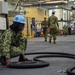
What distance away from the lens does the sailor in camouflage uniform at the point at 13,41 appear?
243 inches

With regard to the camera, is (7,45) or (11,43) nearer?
(7,45)

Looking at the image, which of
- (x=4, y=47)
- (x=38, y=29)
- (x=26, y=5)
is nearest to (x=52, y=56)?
(x=4, y=47)

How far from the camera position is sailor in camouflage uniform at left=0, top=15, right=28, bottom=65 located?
6168mm

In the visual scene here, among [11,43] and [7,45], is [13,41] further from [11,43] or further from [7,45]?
[7,45]

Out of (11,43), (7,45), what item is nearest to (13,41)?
(11,43)

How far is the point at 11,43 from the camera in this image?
6.45m

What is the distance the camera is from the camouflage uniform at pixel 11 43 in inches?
244

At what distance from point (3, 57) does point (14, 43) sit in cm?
39

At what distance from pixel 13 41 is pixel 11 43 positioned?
0.06 meters

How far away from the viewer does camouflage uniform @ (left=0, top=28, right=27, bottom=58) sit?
20.3ft

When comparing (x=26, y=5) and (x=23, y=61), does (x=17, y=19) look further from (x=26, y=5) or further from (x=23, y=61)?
(x=26, y=5)

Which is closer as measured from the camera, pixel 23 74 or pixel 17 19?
pixel 23 74

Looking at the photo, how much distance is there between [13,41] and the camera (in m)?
6.46

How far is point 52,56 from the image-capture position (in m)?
8.39
